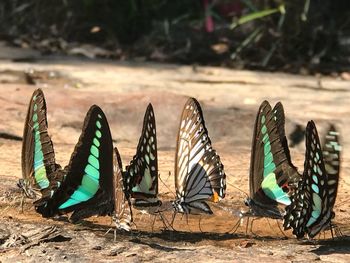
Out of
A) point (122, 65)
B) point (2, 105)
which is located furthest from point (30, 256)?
point (122, 65)

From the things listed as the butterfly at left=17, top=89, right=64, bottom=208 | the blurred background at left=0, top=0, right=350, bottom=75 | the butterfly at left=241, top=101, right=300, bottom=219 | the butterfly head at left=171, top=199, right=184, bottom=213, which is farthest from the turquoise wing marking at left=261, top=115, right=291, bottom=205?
the blurred background at left=0, top=0, right=350, bottom=75

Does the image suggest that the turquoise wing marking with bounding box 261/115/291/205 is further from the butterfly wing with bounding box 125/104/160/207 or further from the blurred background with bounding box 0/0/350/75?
the blurred background with bounding box 0/0/350/75

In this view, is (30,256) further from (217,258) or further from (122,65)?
(122,65)

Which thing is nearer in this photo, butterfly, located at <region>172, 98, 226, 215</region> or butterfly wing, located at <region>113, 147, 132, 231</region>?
butterfly wing, located at <region>113, 147, 132, 231</region>

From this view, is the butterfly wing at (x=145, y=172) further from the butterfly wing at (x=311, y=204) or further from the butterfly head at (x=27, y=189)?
the butterfly wing at (x=311, y=204)

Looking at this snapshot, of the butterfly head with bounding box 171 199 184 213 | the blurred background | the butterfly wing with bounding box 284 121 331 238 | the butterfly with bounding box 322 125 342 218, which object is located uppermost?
the blurred background

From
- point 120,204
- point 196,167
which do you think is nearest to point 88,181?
point 120,204
